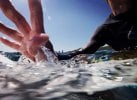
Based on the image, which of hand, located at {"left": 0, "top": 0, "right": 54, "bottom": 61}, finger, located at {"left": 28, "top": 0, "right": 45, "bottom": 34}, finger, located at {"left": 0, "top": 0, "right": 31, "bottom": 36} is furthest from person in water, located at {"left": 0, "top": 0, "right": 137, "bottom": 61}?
finger, located at {"left": 28, "top": 0, "right": 45, "bottom": 34}

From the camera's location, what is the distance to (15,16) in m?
4.03

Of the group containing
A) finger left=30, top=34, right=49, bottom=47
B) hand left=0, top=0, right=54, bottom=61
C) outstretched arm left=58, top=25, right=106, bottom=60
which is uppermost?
outstretched arm left=58, top=25, right=106, bottom=60

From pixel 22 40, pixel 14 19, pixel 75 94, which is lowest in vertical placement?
pixel 75 94

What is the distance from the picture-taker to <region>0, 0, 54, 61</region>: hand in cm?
354

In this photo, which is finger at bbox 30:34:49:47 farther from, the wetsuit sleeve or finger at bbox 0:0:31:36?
the wetsuit sleeve

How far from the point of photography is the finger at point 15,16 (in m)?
4.00

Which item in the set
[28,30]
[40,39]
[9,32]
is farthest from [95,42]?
[40,39]

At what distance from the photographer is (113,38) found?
6801mm

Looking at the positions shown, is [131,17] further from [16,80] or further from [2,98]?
[2,98]

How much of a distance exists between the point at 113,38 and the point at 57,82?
4192mm

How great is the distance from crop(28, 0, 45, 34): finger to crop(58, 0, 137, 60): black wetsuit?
280 centimetres

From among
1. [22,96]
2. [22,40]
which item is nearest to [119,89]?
[22,96]

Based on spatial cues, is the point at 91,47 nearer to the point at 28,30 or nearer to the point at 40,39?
the point at 28,30

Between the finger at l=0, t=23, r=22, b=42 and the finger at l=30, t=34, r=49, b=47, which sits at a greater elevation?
the finger at l=0, t=23, r=22, b=42
